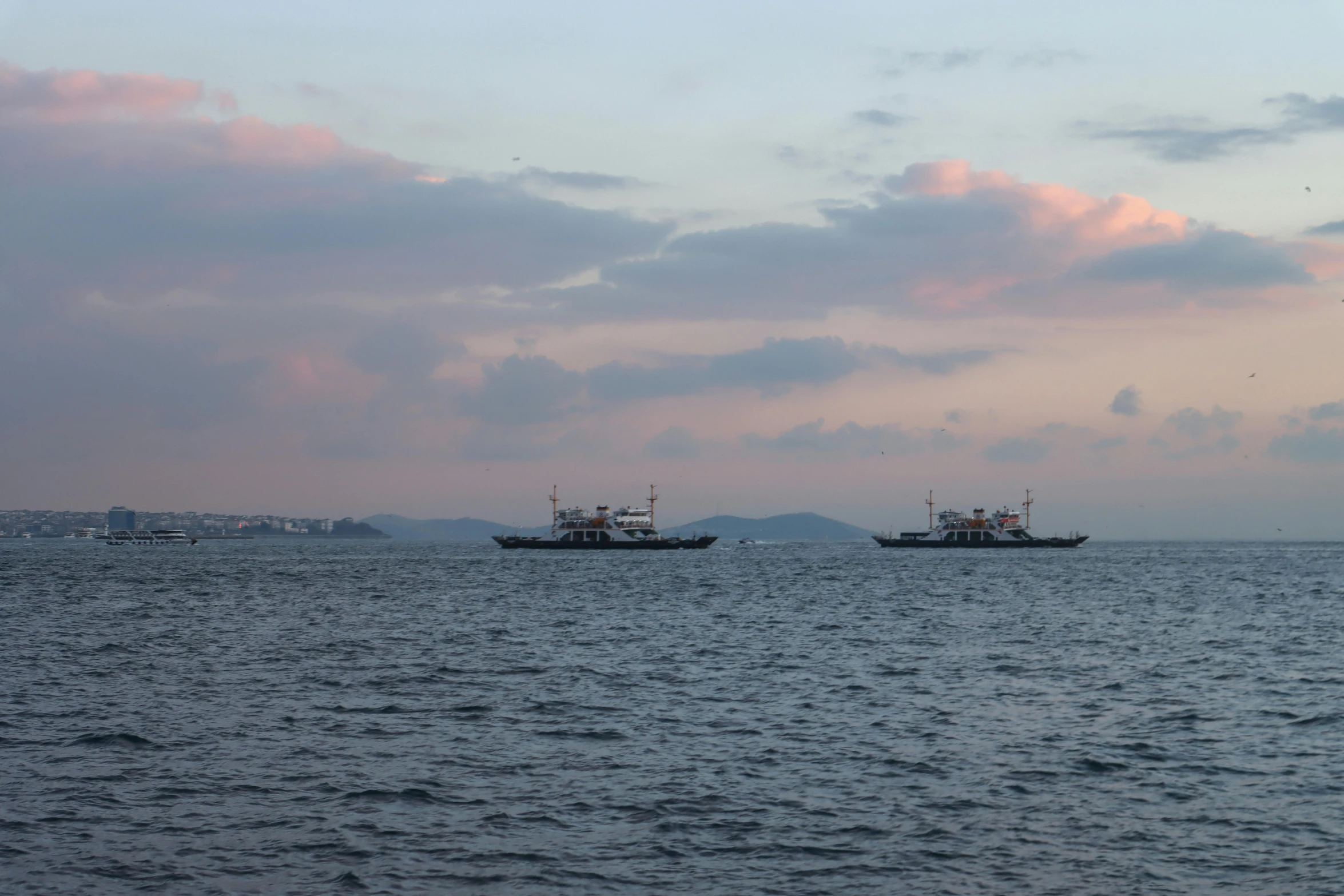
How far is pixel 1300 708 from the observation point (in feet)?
122

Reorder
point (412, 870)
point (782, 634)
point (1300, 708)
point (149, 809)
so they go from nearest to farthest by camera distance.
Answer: point (412, 870)
point (149, 809)
point (1300, 708)
point (782, 634)

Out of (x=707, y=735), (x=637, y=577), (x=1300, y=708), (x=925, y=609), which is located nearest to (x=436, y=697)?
(x=707, y=735)

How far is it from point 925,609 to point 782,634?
2281 centimetres

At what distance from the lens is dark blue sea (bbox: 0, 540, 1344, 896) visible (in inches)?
806

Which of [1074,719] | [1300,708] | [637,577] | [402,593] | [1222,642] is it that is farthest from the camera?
[637,577]

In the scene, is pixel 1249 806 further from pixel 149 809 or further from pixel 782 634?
pixel 782 634

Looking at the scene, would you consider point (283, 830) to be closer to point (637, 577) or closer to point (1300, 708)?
point (1300, 708)

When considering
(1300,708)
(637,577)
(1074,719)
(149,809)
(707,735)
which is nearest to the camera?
(149,809)

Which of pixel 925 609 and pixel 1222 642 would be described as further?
pixel 925 609

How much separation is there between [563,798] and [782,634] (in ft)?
126

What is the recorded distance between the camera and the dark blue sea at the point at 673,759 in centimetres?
2047

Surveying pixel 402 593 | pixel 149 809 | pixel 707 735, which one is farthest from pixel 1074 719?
pixel 402 593

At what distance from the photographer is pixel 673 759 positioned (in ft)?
95.7

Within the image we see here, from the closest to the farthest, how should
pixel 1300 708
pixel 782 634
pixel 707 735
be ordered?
1. pixel 707 735
2. pixel 1300 708
3. pixel 782 634
